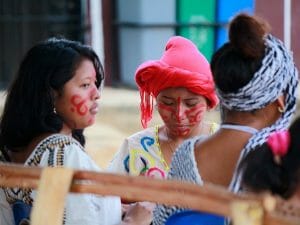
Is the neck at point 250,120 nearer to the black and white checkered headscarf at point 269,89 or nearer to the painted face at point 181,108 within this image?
the black and white checkered headscarf at point 269,89

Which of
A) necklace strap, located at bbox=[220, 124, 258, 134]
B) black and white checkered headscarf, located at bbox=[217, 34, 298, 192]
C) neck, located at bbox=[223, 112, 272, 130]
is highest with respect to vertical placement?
black and white checkered headscarf, located at bbox=[217, 34, 298, 192]

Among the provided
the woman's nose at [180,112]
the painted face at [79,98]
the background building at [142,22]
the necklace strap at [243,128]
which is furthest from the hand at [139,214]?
the background building at [142,22]

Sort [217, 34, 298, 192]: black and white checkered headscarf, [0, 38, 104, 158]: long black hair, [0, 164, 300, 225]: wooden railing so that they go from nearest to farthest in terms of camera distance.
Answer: [0, 164, 300, 225]: wooden railing → [217, 34, 298, 192]: black and white checkered headscarf → [0, 38, 104, 158]: long black hair

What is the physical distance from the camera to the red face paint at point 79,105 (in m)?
2.83

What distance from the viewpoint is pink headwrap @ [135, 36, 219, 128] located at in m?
3.17

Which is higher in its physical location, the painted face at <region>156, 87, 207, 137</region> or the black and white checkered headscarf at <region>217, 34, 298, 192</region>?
the black and white checkered headscarf at <region>217, 34, 298, 192</region>

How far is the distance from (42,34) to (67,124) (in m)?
8.76

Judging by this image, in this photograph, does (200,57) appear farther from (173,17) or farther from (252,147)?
(173,17)

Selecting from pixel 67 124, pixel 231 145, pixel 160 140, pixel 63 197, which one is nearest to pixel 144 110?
pixel 160 140

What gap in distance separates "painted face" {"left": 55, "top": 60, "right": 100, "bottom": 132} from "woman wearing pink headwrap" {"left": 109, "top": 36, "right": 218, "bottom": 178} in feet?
1.27

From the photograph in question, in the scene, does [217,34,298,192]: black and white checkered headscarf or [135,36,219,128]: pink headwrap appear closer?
[217,34,298,192]: black and white checkered headscarf

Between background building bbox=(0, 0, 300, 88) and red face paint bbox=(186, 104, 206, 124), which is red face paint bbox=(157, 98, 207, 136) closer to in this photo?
red face paint bbox=(186, 104, 206, 124)

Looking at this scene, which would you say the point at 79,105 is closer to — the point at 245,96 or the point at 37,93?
the point at 37,93

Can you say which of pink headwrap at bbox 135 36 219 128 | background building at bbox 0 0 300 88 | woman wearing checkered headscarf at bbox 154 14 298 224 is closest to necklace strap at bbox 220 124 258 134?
woman wearing checkered headscarf at bbox 154 14 298 224
